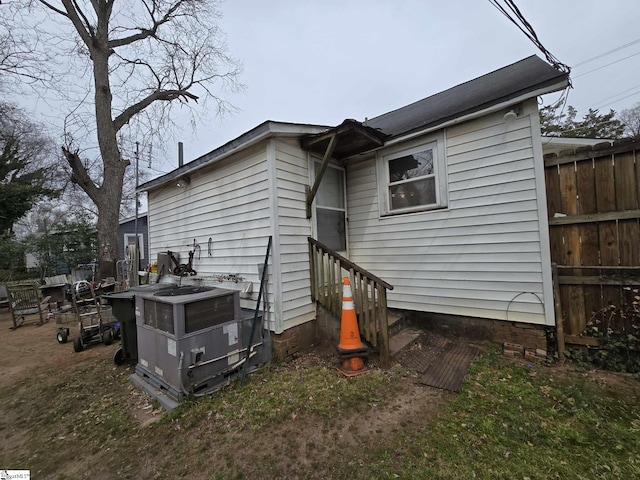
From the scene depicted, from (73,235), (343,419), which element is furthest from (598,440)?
(73,235)

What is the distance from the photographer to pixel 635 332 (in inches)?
122

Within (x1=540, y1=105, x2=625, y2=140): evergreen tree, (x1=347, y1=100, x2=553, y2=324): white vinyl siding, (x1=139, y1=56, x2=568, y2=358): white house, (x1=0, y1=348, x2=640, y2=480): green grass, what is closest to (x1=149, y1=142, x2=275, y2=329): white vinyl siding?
(x1=139, y1=56, x2=568, y2=358): white house

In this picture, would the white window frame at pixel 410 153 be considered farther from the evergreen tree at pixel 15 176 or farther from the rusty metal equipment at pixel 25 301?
the evergreen tree at pixel 15 176

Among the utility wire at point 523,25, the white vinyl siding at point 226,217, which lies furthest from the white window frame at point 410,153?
the white vinyl siding at point 226,217

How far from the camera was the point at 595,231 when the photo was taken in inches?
130

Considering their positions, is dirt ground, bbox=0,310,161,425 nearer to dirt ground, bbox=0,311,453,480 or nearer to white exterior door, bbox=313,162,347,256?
dirt ground, bbox=0,311,453,480

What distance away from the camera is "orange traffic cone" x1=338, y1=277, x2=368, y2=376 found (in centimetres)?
339

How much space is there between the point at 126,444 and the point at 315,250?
3047mm

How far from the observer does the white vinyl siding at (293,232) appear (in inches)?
154

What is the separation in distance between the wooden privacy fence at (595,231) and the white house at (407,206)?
0.93 ft

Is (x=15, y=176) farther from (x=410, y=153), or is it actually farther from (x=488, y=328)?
(x=488, y=328)

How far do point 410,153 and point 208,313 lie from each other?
3967mm

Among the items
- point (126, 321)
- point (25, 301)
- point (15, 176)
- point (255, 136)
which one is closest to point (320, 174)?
point (255, 136)

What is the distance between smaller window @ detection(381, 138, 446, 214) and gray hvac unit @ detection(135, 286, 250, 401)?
314 cm
